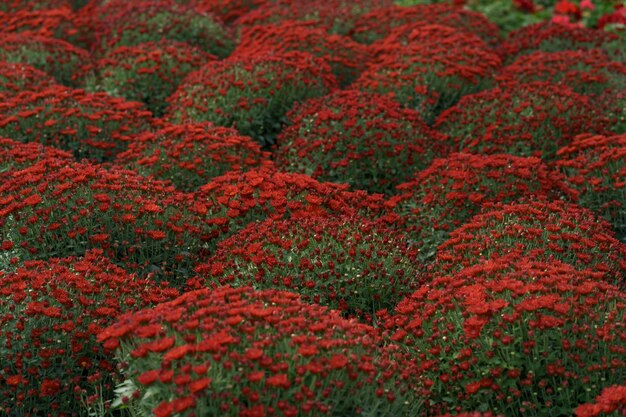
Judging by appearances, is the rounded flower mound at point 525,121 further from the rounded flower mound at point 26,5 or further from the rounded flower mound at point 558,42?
the rounded flower mound at point 26,5

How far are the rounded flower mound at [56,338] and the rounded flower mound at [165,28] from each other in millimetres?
5678

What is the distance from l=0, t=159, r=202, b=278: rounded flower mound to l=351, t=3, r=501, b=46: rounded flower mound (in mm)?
5085

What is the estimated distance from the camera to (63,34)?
10.9m

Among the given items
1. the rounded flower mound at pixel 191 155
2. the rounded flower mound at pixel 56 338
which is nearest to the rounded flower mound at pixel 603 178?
the rounded flower mound at pixel 191 155

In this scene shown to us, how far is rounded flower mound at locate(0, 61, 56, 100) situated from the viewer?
323 inches

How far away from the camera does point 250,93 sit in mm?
8070

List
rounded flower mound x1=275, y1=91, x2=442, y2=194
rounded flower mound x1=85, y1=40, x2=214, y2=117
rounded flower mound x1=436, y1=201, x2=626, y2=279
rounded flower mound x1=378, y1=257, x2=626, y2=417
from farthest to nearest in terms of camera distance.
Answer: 1. rounded flower mound x1=85, y1=40, x2=214, y2=117
2. rounded flower mound x1=275, y1=91, x2=442, y2=194
3. rounded flower mound x1=436, y1=201, x2=626, y2=279
4. rounded flower mound x1=378, y1=257, x2=626, y2=417

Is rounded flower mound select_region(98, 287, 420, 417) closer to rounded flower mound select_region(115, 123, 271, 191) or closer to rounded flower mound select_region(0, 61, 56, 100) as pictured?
rounded flower mound select_region(115, 123, 271, 191)

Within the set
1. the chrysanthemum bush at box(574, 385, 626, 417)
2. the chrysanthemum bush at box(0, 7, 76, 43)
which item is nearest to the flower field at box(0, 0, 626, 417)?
the chrysanthemum bush at box(574, 385, 626, 417)

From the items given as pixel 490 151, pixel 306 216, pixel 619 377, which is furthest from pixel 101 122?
pixel 619 377

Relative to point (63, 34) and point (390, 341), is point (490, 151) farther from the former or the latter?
point (63, 34)

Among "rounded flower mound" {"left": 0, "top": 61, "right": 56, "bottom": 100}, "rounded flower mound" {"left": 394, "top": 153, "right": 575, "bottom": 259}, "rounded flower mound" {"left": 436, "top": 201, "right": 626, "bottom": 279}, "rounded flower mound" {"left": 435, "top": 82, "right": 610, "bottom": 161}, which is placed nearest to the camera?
"rounded flower mound" {"left": 436, "top": 201, "right": 626, "bottom": 279}

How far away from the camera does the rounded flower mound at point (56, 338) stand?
455 centimetres

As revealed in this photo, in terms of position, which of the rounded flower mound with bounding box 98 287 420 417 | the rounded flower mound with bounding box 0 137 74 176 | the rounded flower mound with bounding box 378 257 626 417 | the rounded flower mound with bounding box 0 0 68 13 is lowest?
the rounded flower mound with bounding box 0 0 68 13
